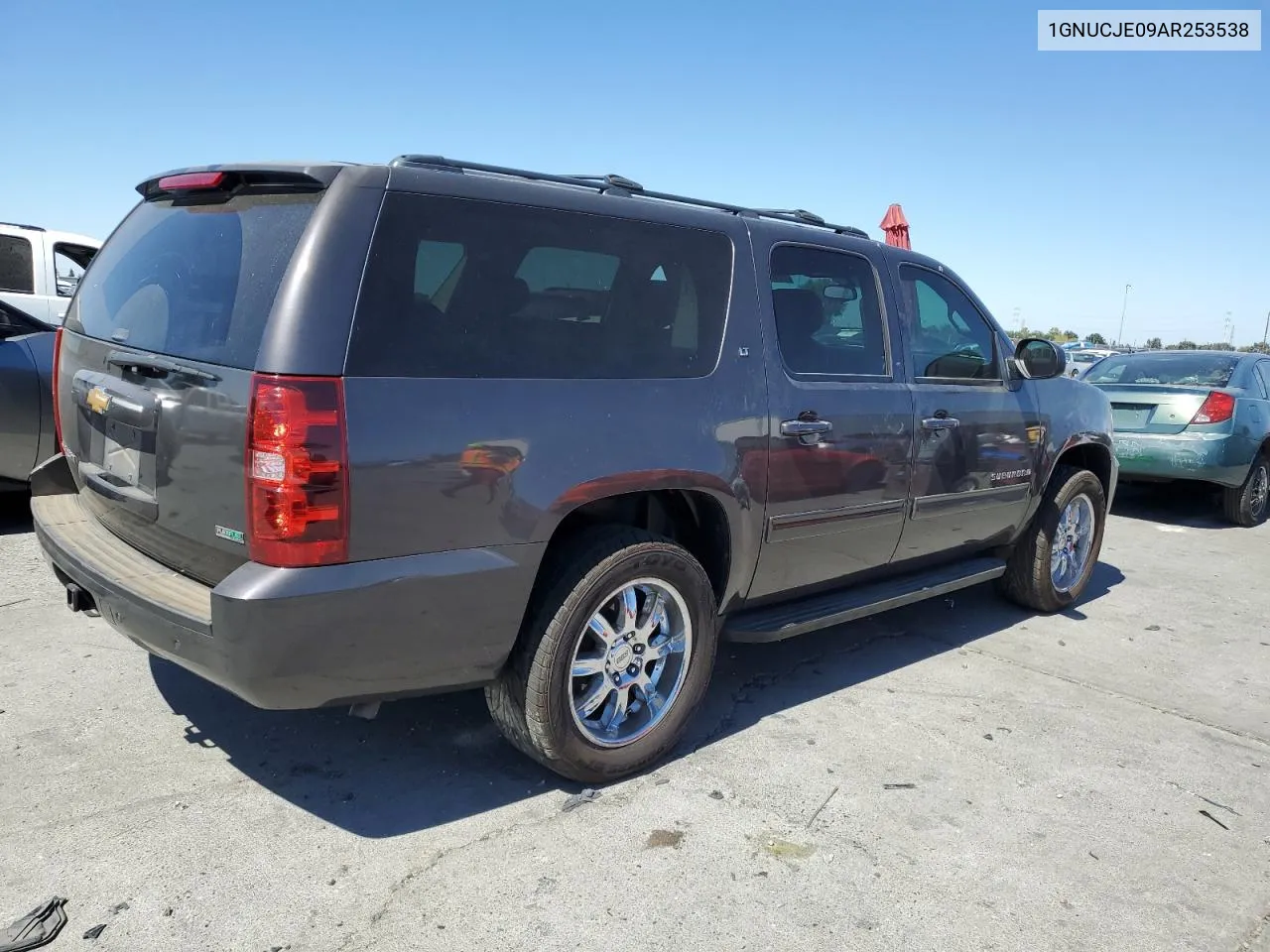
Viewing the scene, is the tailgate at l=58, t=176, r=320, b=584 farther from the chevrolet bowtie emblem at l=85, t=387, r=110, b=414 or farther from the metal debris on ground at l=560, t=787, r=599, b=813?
the metal debris on ground at l=560, t=787, r=599, b=813

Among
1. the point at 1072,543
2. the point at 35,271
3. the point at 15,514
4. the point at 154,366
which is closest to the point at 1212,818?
the point at 1072,543

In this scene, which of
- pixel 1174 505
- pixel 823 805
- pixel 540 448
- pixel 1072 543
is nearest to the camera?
pixel 540 448

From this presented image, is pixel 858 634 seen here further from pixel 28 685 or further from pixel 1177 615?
pixel 28 685

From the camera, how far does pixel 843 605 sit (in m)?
3.84

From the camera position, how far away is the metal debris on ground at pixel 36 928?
2.16 metres

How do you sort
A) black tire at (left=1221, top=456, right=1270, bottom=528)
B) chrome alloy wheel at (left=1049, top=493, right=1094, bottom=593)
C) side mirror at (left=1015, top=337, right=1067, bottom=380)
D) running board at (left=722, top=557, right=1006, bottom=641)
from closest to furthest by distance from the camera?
1. running board at (left=722, top=557, right=1006, bottom=641)
2. side mirror at (left=1015, top=337, right=1067, bottom=380)
3. chrome alloy wheel at (left=1049, top=493, right=1094, bottom=593)
4. black tire at (left=1221, top=456, right=1270, bottom=528)

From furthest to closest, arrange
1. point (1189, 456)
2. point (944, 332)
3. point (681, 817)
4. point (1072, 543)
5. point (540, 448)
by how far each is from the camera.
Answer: point (1189, 456) < point (1072, 543) < point (944, 332) < point (681, 817) < point (540, 448)

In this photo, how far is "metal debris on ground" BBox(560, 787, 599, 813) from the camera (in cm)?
294

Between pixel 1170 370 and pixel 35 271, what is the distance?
10.3 metres

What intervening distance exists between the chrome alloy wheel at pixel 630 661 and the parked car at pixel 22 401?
4.22 metres

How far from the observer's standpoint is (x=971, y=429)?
4.34 metres

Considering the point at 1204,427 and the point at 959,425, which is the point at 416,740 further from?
the point at 1204,427

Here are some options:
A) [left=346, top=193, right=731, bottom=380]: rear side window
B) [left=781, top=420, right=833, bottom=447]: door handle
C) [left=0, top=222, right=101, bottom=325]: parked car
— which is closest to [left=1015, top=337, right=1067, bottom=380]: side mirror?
[left=781, top=420, right=833, bottom=447]: door handle

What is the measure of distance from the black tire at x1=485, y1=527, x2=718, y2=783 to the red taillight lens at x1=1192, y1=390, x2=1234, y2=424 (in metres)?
6.77
